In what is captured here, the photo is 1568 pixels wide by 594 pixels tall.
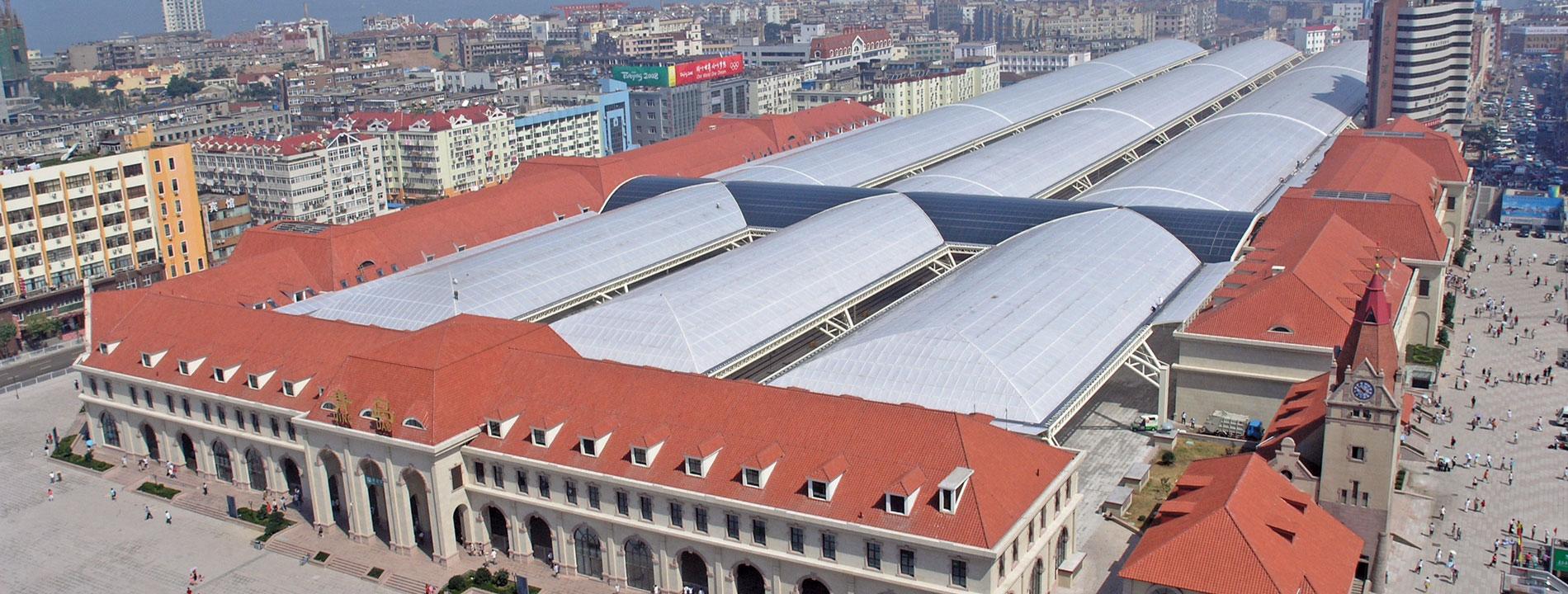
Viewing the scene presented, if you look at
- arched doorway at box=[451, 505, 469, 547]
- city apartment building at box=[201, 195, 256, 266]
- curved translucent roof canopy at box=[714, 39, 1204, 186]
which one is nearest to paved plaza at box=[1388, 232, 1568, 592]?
arched doorway at box=[451, 505, 469, 547]

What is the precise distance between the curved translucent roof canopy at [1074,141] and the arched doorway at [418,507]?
6042 centimetres

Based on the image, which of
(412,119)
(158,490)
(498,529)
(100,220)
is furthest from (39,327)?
(498,529)

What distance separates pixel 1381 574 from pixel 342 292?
6539 centimetres

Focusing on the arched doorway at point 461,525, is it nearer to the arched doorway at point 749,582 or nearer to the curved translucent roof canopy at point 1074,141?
the arched doorway at point 749,582

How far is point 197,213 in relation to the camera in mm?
123500

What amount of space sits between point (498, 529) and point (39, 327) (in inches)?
2465

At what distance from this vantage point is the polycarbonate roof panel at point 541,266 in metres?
82.5

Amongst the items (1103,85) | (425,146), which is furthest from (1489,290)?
(425,146)

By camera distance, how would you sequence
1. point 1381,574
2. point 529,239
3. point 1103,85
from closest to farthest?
1. point 1381,574
2. point 529,239
3. point 1103,85

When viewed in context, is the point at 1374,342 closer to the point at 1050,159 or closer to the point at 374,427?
the point at 374,427

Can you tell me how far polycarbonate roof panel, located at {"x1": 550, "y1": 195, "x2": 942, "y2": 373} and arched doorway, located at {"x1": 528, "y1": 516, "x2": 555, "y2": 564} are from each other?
41.7ft

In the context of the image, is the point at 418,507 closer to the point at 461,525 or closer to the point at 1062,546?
the point at 461,525

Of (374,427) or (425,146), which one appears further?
(425,146)

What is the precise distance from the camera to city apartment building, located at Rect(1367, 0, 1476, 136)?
5738 inches
